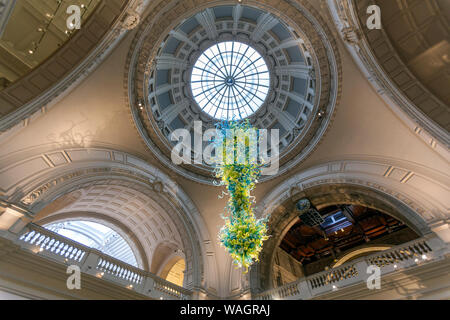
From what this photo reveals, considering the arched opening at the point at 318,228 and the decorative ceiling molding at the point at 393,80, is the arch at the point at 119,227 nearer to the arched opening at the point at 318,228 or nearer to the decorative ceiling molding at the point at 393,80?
the arched opening at the point at 318,228

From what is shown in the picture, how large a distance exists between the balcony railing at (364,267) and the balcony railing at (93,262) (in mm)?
4458

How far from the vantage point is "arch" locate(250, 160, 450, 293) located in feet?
26.7

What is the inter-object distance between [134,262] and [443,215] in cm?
1499

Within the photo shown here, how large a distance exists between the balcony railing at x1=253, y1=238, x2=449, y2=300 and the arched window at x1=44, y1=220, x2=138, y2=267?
31.3ft

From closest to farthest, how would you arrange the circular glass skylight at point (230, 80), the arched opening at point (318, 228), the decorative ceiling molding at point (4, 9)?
1. the decorative ceiling molding at point (4, 9)
2. the arched opening at point (318, 228)
3. the circular glass skylight at point (230, 80)

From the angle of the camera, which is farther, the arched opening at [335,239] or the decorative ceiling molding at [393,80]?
the arched opening at [335,239]

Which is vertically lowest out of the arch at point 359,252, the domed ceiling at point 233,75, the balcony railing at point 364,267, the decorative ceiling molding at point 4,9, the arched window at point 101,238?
the balcony railing at point 364,267

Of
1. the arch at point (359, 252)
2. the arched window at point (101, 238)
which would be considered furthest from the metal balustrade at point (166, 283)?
the arch at point (359, 252)

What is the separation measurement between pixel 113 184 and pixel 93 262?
12.1 ft

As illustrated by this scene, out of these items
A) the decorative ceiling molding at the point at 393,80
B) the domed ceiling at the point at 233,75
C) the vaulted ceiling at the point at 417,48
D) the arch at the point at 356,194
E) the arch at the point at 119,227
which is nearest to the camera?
the vaulted ceiling at the point at 417,48

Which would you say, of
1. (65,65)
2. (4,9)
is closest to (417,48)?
(4,9)

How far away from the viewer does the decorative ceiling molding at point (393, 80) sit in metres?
6.88

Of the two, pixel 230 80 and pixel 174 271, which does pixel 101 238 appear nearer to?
pixel 174 271

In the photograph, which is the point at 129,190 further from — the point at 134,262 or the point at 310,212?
the point at 310,212
